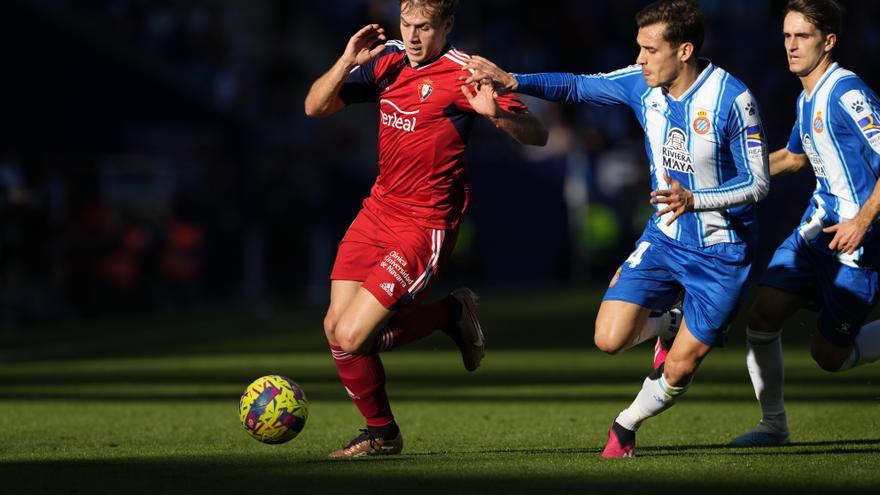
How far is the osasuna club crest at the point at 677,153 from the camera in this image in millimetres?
6922

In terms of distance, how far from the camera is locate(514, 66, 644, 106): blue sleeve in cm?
718

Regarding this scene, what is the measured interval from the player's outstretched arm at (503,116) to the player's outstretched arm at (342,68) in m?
0.51

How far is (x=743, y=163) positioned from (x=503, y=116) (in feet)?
3.57

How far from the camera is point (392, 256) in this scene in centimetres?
721

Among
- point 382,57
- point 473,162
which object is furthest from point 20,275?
point 382,57

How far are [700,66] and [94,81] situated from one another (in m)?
15.1

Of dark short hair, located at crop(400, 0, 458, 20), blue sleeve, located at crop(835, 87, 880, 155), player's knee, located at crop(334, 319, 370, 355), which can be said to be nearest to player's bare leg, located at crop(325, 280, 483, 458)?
player's knee, located at crop(334, 319, 370, 355)

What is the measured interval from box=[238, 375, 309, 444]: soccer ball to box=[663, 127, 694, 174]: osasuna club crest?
2065mm

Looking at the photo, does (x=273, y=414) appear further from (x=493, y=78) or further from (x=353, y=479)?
(x=493, y=78)

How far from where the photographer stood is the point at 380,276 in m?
7.15

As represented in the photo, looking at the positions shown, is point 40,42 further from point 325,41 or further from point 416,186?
point 416,186

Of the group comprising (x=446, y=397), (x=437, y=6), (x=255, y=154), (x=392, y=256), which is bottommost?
(x=255, y=154)

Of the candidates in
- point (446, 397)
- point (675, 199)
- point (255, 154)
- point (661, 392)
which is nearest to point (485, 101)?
point (675, 199)

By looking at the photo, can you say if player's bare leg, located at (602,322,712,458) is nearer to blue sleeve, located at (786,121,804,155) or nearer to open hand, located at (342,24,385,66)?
blue sleeve, located at (786,121,804,155)
